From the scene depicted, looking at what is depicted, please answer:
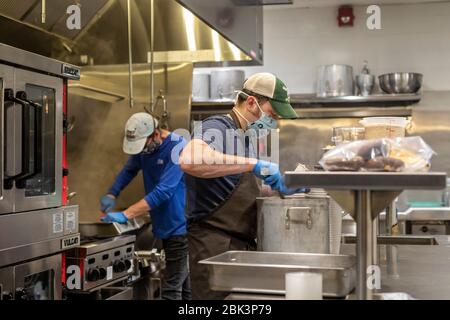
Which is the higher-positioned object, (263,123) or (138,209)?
(263,123)

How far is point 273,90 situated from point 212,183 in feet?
1.45

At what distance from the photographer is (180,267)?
331 cm

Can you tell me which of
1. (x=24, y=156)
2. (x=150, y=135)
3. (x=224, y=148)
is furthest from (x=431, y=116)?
(x=24, y=156)

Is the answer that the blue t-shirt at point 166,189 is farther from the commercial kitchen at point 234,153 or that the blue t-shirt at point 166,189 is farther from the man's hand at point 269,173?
the man's hand at point 269,173

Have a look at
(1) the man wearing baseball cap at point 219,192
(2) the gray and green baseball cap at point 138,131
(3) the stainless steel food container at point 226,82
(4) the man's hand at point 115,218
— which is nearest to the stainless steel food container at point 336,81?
(3) the stainless steel food container at point 226,82

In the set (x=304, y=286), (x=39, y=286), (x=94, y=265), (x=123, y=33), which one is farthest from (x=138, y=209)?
(x=304, y=286)

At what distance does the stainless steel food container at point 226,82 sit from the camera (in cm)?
439

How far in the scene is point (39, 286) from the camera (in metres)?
2.32

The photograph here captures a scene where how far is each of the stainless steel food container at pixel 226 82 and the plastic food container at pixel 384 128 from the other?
9.44 ft

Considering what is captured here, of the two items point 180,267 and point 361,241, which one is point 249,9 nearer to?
point 180,267

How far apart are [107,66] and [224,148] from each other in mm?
2103

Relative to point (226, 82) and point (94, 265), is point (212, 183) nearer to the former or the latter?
point (94, 265)

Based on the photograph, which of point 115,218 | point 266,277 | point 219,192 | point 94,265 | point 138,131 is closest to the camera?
point 266,277

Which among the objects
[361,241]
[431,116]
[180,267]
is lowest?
[180,267]
